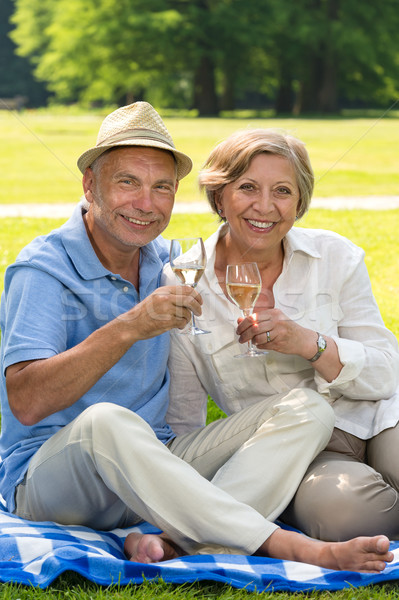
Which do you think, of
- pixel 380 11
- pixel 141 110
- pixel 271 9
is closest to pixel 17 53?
pixel 271 9

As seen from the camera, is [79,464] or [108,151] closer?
[79,464]

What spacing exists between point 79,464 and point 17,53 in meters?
60.8

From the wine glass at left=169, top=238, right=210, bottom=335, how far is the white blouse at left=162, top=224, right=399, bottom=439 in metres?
0.30

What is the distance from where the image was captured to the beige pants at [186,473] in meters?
2.82

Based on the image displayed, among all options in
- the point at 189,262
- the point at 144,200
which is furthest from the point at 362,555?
the point at 144,200

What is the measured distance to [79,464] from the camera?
9.48ft

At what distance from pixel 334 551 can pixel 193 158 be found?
47.4 feet

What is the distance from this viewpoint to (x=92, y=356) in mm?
2920

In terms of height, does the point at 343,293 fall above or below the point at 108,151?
below

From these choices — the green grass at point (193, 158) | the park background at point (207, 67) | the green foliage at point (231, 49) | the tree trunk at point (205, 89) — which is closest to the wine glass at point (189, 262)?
the green grass at point (193, 158)

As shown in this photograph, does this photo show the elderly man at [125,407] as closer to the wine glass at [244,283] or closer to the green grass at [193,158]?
the wine glass at [244,283]

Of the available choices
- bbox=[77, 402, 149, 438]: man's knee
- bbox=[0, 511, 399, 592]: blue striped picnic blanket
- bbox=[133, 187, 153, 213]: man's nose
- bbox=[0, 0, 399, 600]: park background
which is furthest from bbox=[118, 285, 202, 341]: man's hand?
bbox=[0, 0, 399, 600]: park background

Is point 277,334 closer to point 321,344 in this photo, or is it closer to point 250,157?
point 321,344

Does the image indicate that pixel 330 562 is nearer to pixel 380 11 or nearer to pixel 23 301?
pixel 23 301
